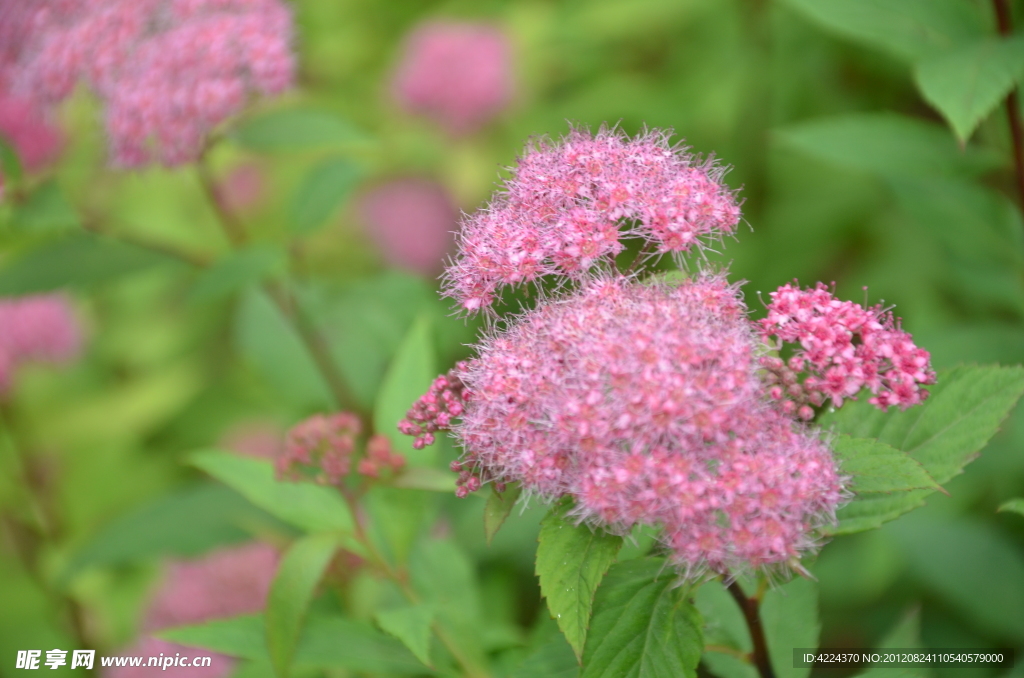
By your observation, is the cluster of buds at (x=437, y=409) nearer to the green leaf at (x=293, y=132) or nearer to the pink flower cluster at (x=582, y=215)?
the pink flower cluster at (x=582, y=215)

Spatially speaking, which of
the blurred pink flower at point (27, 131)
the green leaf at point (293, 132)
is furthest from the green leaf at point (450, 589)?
the blurred pink flower at point (27, 131)

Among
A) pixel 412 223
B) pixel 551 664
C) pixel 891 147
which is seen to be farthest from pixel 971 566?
pixel 412 223

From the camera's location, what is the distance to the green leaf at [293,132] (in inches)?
81.5

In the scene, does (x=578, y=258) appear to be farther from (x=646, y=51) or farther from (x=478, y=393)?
(x=646, y=51)

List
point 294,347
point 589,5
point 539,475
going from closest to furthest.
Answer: point 539,475 < point 294,347 < point 589,5

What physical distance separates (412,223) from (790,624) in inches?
98.2

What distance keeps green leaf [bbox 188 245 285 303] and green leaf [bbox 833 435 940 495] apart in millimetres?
1328

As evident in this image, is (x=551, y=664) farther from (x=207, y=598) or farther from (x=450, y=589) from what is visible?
(x=207, y=598)

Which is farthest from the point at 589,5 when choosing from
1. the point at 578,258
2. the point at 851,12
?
the point at 578,258

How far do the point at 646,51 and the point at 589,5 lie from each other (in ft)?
1.36

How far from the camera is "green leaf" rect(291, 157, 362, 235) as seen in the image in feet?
6.84

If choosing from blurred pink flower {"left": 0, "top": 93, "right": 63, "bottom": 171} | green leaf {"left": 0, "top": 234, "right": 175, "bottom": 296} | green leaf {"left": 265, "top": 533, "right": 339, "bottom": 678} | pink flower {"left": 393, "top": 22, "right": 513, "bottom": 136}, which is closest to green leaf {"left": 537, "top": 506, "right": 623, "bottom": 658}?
green leaf {"left": 265, "top": 533, "right": 339, "bottom": 678}

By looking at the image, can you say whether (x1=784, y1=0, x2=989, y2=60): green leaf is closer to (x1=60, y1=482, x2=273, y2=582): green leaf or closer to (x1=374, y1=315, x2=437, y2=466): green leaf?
(x1=374, y1=315, x2=437, y2=466): green leaf

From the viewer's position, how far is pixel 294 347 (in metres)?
2.47
